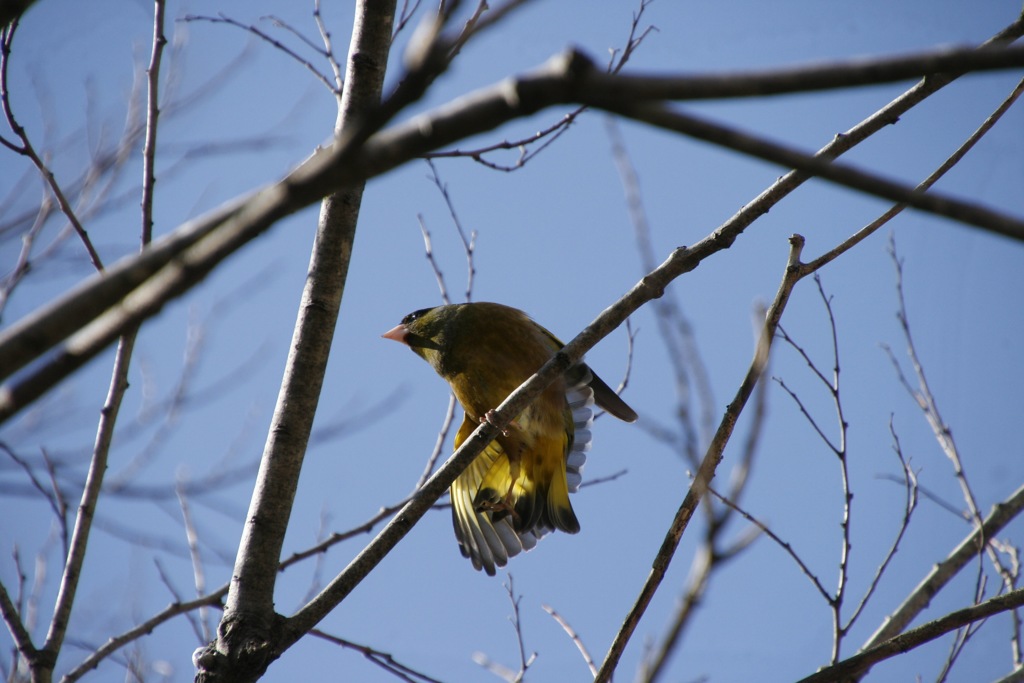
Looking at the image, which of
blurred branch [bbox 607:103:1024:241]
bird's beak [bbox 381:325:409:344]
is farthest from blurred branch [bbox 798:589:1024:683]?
bird's beak [bbox 381:325:409:344]

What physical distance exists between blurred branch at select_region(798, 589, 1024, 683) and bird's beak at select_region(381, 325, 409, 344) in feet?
12.0

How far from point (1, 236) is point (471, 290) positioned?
2227 mm

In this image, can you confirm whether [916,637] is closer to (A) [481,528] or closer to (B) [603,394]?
(B) [603,394]

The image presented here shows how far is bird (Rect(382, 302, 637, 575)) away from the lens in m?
4.29

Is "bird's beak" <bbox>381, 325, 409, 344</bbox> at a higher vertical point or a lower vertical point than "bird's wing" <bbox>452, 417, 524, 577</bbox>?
higher

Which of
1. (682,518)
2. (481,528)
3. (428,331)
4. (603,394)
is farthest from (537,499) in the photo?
(682,518)

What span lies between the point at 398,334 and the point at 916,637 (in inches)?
149

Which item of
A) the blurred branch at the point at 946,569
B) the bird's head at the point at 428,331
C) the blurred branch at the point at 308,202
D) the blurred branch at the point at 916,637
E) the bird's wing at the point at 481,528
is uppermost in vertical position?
the bird's head at the point at 428,331

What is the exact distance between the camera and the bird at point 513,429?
429 centimetres

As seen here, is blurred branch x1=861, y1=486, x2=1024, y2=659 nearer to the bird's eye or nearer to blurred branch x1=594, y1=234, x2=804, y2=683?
blurred branch x1=594, y1=234, x2=804, y2=683

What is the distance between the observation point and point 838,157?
2088mm

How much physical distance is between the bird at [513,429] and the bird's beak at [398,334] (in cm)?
47

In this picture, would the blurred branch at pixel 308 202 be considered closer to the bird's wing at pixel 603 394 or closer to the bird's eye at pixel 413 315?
the bird's wing at pixel 603 394

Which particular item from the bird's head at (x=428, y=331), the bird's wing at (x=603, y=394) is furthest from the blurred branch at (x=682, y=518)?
the bird's head at (x=428, y=331)
